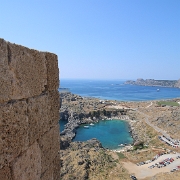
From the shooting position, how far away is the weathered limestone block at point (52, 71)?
2869 millimetres

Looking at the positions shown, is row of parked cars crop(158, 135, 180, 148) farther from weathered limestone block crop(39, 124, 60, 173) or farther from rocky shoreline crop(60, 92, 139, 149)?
weathered limestone block crop(39, 124, 60, 173)

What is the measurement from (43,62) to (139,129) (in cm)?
5317

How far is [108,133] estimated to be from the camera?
53969mm

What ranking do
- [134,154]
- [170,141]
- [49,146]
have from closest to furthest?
[49,146] < [134,154] < [170,141]

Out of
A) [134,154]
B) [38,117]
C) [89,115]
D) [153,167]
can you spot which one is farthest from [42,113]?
[89,115]

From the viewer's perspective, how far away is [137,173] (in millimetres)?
26438

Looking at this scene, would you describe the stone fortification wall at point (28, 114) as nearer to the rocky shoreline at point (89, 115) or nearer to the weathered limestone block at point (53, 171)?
the weathered limestone block at point (53, 171)

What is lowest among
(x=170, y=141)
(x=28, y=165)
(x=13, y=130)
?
(x=170, y=141)

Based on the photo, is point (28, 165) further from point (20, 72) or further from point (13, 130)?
point (20, 72)

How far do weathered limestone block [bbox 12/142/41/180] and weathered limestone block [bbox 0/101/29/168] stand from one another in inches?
3.5

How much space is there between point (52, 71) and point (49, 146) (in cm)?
99

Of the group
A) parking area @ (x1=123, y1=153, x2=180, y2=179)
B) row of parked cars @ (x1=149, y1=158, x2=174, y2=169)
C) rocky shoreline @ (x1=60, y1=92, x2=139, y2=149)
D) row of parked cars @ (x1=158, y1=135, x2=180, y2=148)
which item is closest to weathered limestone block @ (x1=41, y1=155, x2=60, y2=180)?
parking area @ (x1=123, y1=153, x2=180, y2=179)

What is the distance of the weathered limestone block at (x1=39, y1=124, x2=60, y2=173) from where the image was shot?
272 centimetres

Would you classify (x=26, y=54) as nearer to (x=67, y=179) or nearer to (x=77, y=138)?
(x=67, y=179)
